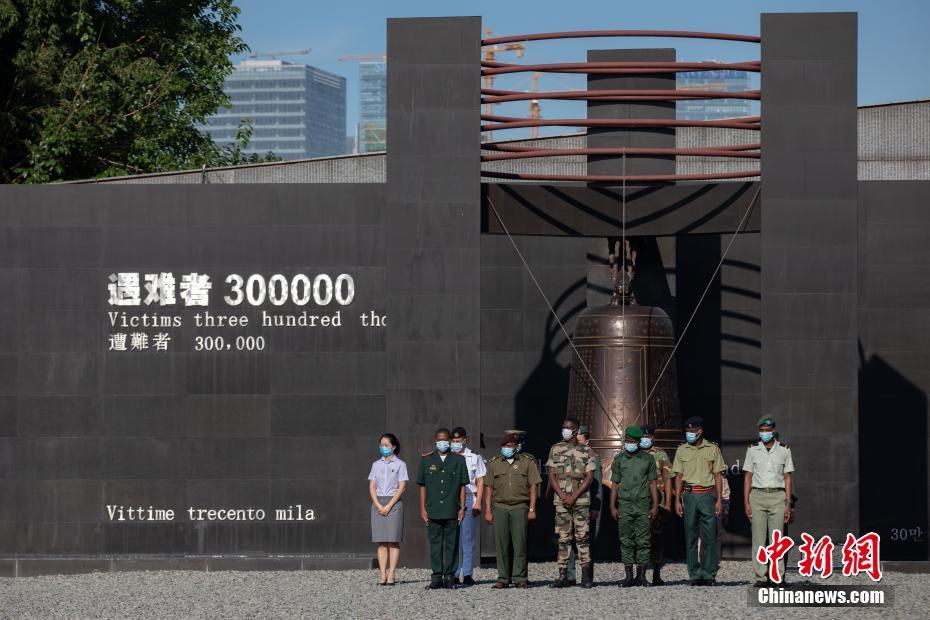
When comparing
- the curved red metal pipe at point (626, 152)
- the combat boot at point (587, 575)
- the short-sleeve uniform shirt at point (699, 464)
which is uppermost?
the curved red metal pipe at point (626, 152)

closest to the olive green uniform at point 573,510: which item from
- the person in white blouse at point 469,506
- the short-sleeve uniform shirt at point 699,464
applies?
the short-sleeve uniform shirt at point 699,464

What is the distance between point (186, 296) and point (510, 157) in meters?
4.54

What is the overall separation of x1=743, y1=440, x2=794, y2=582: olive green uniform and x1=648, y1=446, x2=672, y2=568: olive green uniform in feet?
3.29

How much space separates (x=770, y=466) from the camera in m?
16.1

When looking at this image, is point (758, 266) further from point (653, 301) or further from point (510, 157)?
point (510, 157)

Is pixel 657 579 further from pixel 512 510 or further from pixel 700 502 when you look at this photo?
pixel 512 510

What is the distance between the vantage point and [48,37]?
3259cm

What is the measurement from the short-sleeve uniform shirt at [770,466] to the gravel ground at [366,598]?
43.7 inches

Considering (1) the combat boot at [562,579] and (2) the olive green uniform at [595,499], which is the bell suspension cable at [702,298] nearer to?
(2) the olive green uniform at [595,499]

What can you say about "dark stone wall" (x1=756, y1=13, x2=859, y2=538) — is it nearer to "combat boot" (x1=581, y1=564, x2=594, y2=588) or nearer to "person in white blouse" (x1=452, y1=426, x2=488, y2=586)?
"combat boot" (x1=581, y1=564, x2=594, y2=588)

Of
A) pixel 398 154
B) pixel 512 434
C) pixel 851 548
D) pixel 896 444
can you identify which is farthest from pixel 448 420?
pixel 896 444

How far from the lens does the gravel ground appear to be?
14.3 m

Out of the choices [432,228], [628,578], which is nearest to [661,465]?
[628,578]

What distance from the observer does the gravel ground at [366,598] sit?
563 inches
